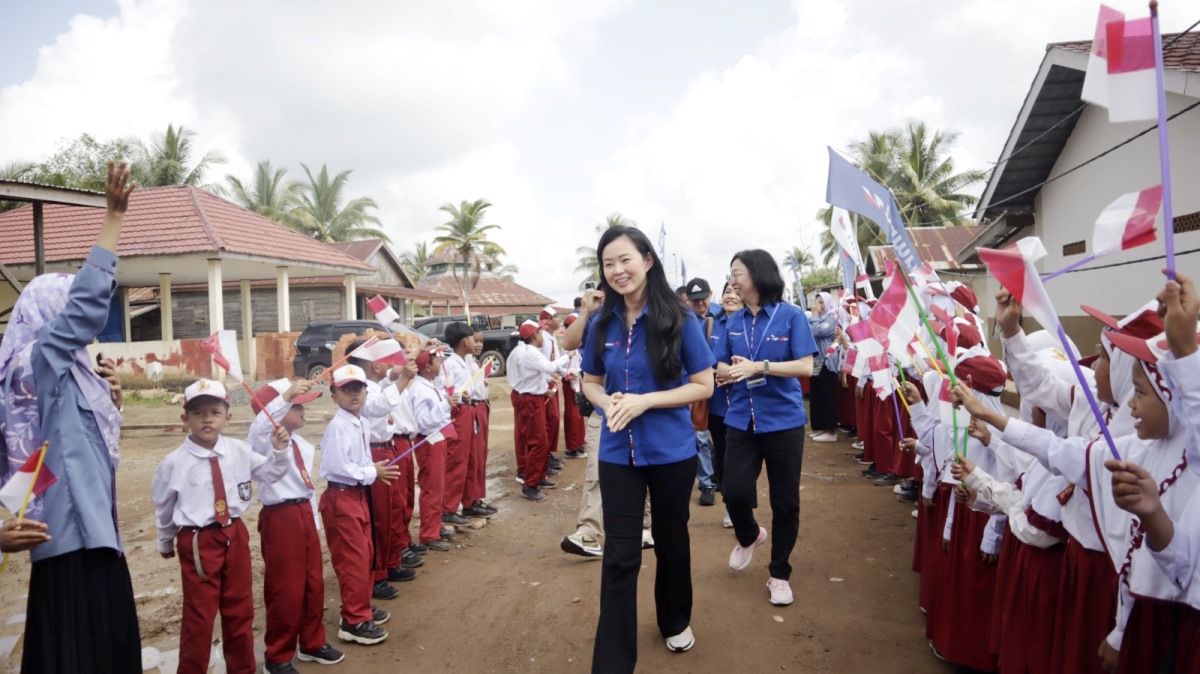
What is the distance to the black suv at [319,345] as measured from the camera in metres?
17.7

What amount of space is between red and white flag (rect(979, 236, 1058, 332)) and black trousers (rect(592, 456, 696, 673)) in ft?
5.08

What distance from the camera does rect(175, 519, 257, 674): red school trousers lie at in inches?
122

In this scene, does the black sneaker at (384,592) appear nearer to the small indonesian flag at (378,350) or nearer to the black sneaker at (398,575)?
the black sneaker at (398,575)

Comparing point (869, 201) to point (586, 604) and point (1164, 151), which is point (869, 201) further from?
point (586, 604)

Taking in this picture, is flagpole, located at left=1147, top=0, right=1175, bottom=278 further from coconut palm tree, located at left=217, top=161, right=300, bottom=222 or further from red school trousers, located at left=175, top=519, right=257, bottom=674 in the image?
coconut palm tree, located at left=217, top=161, right=300, bottom=222

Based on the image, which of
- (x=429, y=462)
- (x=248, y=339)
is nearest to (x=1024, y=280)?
(x=429, y=462)

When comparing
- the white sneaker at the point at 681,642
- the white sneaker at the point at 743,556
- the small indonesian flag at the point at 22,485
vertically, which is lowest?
the white sneaker at the point at 681,642

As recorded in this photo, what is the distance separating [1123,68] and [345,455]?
3.72m

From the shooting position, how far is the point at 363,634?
3771mm

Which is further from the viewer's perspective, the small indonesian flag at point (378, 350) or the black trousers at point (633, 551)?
the small indonesian flag at point (378, 350)

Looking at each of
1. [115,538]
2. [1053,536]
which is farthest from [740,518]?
[115,538]


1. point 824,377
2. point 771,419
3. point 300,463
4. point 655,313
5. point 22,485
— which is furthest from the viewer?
point 824,377

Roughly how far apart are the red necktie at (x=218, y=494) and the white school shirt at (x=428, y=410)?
203 centimetres

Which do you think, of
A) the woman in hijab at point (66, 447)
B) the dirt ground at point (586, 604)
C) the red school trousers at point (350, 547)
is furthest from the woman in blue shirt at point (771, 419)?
the woman in hijab at point (66, 447)
